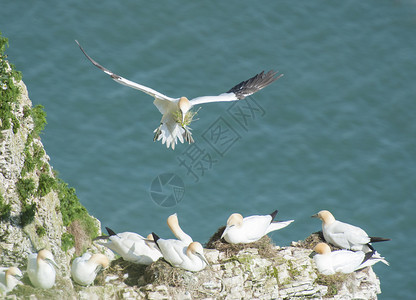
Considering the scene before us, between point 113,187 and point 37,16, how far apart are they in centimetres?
739

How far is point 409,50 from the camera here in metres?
30.6

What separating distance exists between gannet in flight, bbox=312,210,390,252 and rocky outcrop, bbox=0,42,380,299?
1.63ft

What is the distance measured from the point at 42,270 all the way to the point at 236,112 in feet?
50.1

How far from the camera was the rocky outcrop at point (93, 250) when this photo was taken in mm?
13266

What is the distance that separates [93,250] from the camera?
15.4 m

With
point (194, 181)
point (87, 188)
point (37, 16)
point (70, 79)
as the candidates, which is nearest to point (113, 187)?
point (87, 188)

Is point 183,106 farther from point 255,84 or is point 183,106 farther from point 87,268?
point 87,268

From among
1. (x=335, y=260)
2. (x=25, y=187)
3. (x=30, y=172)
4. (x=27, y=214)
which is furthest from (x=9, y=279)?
(x=335, y=260)

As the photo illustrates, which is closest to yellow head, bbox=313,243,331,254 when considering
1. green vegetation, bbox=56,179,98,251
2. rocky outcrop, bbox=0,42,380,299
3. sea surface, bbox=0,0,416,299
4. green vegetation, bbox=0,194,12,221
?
rocky outcrop, bbox=0,42,380,299

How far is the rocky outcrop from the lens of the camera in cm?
1327
